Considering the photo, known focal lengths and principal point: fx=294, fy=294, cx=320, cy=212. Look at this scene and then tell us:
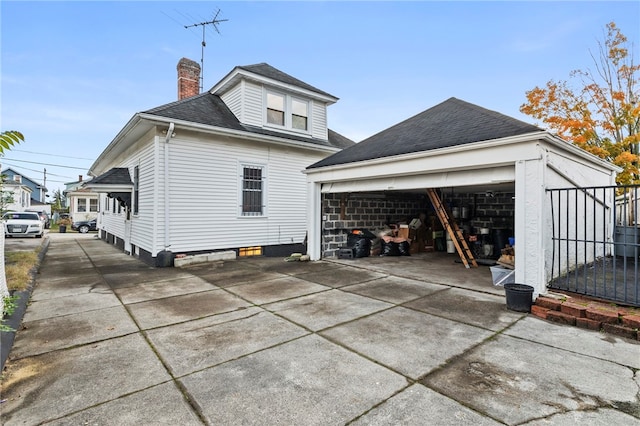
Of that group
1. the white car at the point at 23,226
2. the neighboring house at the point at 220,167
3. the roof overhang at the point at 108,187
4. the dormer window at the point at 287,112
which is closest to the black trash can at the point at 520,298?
the neighboring house at the point at 220,167

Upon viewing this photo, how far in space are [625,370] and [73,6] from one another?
12527 mm

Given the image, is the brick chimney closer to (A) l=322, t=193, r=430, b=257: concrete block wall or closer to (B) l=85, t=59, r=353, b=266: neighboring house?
(B) l=85, t=59, r=353, b=266: neighboring house

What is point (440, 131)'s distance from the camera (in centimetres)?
662

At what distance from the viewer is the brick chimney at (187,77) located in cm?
1180

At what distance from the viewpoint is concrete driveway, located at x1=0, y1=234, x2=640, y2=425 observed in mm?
2074

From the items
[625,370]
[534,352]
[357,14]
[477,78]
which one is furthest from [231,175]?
[477,78]

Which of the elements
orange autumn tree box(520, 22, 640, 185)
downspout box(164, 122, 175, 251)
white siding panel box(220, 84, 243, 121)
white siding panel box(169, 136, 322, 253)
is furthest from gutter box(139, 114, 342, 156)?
orange autumn tree box(520, 22, 640, 185)

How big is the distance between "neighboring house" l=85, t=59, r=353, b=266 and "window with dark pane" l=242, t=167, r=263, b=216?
1.3 inches

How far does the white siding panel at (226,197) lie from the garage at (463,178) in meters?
1.76

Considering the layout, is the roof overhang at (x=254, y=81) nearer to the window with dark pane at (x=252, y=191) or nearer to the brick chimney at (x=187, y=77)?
the brick chimney at (x=187, y=77)

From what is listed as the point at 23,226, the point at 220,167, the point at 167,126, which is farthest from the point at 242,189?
the point at 23,226

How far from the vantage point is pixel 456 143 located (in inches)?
217

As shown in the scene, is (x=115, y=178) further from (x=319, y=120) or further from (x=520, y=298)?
(x=520, y=298)

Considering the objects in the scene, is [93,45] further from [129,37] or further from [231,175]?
[231,175]
